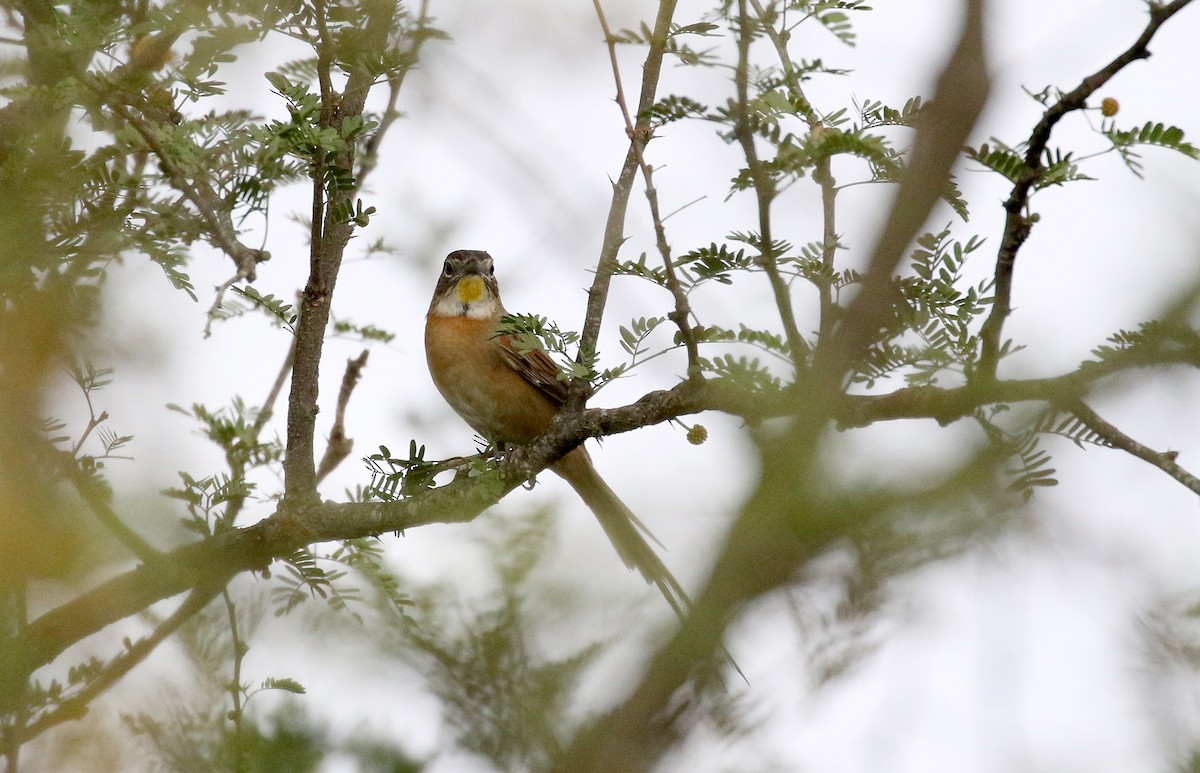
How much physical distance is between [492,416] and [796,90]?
12.1 ft

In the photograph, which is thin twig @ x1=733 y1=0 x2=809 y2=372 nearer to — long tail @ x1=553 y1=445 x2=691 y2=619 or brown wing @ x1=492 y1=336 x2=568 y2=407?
long tail @ x1=553 y1=445 x2=691 y2=619

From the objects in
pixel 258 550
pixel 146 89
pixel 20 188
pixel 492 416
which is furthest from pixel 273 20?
pixel 492 416

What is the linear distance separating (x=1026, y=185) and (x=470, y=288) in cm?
531

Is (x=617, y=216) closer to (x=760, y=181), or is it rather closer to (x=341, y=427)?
(x=760, y=181)

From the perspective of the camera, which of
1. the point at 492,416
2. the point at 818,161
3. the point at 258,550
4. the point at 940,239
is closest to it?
the point at 818,161

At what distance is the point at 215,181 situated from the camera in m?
3.88

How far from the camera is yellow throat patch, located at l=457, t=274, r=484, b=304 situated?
25.0 ft

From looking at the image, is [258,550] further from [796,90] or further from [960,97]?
[960,97]

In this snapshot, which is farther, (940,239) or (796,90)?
(796,90)

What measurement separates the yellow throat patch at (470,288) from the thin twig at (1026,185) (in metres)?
5.12

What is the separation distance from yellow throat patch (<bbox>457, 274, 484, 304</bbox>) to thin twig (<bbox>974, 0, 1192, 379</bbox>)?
5121 mm

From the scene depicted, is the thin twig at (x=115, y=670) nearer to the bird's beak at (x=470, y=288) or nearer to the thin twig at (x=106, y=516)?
the thin twig at (x=106, y=516)

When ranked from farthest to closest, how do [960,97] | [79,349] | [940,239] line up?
[79,349], [940,239], [960,97]

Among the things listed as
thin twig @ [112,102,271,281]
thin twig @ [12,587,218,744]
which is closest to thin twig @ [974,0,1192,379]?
thin twig @ [112,102,271,281]
